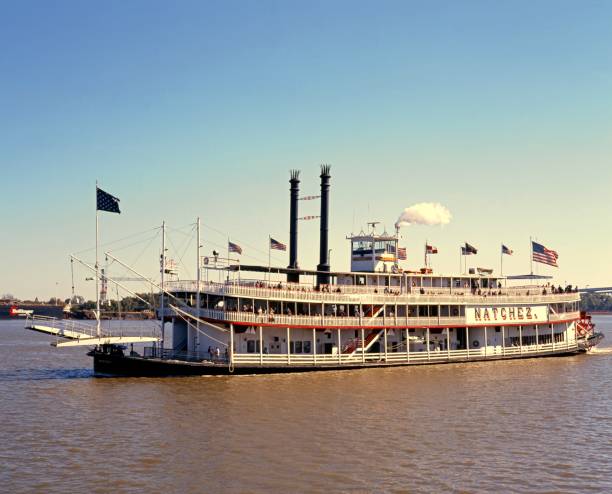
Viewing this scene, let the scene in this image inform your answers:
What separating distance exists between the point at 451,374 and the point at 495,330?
12.1m

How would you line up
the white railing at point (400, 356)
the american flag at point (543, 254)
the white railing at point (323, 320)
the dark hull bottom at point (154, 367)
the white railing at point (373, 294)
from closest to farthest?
the dark hull bottom at point (154, 367) < the white railing at point (323, 320) < the white railing at point (400, 356) < the white railing at point (373, 294) < the american flag at point (543, 254)

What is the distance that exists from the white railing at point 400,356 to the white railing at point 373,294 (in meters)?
4.06

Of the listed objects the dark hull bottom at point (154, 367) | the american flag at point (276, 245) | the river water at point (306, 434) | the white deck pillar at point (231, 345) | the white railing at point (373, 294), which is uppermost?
the american flag at point (276, 245)

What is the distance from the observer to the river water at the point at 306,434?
23.5 m

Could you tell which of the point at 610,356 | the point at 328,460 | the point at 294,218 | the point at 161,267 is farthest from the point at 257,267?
the point at 610,356

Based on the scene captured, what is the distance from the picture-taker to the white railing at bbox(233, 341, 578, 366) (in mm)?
47438

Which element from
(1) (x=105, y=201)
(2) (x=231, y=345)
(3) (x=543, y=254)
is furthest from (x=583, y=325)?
(1) (x=105, y=201)

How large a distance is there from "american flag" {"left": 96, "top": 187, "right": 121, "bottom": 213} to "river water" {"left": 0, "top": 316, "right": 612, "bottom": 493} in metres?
11.3

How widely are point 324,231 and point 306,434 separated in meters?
31.9

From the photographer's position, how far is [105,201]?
4591 cm

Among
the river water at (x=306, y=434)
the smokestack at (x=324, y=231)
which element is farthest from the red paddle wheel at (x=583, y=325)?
the smokestack at (x=324, y=231)

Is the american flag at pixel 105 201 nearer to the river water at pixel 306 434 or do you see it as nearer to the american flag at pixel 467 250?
the river water at pixel 306 434

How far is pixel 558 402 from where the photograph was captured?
38.6 m

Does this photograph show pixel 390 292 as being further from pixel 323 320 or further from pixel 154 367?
pixel 154 367
